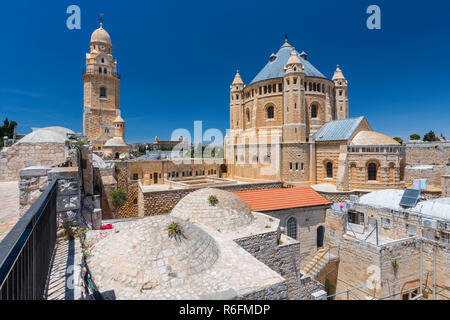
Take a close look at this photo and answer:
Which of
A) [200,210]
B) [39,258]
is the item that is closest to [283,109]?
[200,210]

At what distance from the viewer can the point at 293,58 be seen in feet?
82.9

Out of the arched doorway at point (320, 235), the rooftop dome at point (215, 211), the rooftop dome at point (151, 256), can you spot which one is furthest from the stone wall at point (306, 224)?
the rooftop dome at point (151, 256)

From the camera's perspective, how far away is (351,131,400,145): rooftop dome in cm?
2110

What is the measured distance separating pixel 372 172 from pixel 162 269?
844 inches

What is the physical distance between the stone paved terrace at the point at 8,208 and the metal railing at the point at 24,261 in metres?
1.20

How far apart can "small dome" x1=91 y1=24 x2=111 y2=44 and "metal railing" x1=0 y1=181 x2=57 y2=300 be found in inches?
1582

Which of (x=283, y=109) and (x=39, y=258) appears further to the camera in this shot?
(x=283, y=109)

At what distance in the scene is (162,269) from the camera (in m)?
6.12

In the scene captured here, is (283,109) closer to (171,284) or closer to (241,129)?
(241,129)

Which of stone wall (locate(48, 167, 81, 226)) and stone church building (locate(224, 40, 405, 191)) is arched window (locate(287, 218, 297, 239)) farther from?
stone wall (locate(48, 167, 81, 226))

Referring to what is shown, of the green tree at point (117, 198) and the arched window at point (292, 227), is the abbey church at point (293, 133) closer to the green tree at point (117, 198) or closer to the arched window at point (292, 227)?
the green tree at point (117, 198)

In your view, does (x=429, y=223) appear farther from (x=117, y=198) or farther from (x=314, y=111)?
(x=117, y=198)
